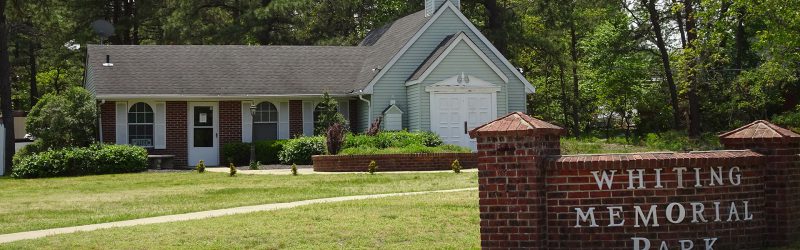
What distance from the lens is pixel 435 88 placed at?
31500 mm

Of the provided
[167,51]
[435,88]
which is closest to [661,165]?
[435,88]

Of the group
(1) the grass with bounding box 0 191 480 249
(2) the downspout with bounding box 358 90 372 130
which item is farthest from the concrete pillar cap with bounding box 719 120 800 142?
(2) the downspout with bounding box 358 90 372 130

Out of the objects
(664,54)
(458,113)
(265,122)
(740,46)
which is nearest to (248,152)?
(265,122)

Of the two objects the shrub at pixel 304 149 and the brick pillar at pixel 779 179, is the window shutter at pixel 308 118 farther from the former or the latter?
the brick pillar at pixel 779 179

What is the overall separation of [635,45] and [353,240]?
33.9m

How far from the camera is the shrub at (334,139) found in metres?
27.8

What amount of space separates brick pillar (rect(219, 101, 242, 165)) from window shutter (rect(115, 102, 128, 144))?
9.78 feet

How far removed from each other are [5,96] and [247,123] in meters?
7.65

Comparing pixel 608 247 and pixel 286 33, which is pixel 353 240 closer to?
pixel 608 247

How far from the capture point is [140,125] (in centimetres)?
3244

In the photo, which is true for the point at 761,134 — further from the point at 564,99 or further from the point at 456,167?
the point at 564,99

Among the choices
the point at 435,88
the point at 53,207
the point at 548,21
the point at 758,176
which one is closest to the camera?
the point at 758,176

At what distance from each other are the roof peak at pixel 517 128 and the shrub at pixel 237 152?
2246 cm

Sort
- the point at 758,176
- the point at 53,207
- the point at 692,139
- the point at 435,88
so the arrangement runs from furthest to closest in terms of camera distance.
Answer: the point at 692,139, the point at 435,88, the point at 53,207, the point at 758,176
